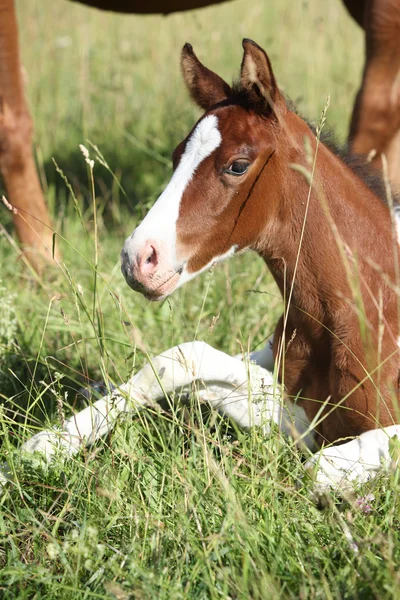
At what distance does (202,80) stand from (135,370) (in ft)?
4.27

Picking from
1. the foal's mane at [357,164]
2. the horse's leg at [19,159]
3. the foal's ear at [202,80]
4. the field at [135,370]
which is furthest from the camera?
the horse's leg at [19,159]

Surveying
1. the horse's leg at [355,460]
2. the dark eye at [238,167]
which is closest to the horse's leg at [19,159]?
the dark eye at [238,167]

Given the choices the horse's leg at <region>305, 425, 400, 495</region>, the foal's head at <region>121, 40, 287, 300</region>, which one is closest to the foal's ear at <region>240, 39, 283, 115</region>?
the foal's head at <region>121, 40, 287, 300</region>

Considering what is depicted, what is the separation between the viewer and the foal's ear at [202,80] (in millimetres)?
2828

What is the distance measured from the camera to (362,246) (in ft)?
8.98

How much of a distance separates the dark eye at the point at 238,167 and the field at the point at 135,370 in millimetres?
518

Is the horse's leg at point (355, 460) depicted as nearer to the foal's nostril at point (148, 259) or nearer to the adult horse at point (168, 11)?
the foal's nostril at point (148, 259)

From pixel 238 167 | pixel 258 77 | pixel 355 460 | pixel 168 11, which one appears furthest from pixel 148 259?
pixel 168 11

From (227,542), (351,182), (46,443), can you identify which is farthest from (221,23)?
(227,542)

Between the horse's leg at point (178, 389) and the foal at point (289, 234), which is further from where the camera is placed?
the horse's leg at point (178, 389)

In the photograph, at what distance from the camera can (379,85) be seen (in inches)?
153

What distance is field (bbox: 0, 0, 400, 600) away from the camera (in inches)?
81.5

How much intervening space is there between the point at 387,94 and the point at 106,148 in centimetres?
297

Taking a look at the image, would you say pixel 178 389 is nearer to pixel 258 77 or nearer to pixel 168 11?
pixel 258 77
